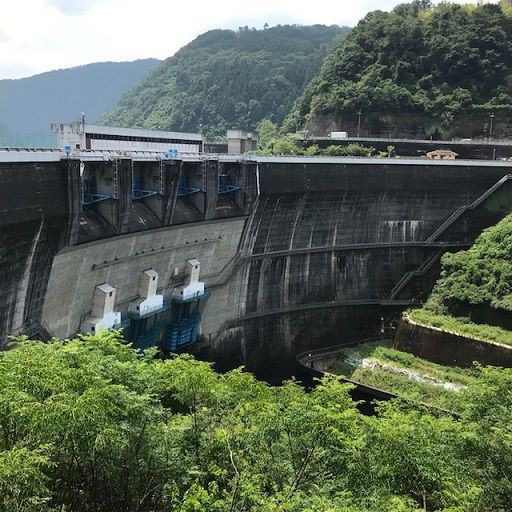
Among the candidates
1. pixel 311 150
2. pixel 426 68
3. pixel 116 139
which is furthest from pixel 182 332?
pixel 426 68

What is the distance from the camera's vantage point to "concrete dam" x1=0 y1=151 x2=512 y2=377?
1917 centimetres

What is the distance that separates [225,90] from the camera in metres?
114

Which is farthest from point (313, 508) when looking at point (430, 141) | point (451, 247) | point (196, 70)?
point (196, 70)

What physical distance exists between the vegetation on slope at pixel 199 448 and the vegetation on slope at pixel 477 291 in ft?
58.7

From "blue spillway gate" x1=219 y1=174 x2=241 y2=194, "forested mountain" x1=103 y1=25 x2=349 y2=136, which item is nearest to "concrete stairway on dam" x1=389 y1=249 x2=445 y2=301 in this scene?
"blue spillway gate" x1=219 y1=174 x2=241 y2=194

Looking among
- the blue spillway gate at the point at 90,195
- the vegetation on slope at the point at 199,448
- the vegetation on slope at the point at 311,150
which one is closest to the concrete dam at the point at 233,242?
the blue spillway gate at the point at 90,195

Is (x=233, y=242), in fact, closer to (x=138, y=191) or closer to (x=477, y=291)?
(x=138, y=191)

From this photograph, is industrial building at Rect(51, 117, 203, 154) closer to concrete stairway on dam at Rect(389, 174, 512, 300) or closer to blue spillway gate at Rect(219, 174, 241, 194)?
blue spillway gate at Rect(219, 174, 241, 194)

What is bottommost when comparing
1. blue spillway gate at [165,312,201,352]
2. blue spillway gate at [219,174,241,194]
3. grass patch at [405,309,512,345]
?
grass patch at [405,309,512,345]

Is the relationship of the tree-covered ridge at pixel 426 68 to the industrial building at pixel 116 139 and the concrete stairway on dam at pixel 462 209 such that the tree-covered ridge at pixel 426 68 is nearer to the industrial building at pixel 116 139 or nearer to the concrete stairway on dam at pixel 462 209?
the concrete stairway on dam at pixel 462 209

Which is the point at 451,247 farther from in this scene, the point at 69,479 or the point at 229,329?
the point at 69,479

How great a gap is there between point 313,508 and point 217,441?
297cm

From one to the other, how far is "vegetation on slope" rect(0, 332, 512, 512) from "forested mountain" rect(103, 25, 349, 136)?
322 feet

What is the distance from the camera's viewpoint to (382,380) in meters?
29.2
